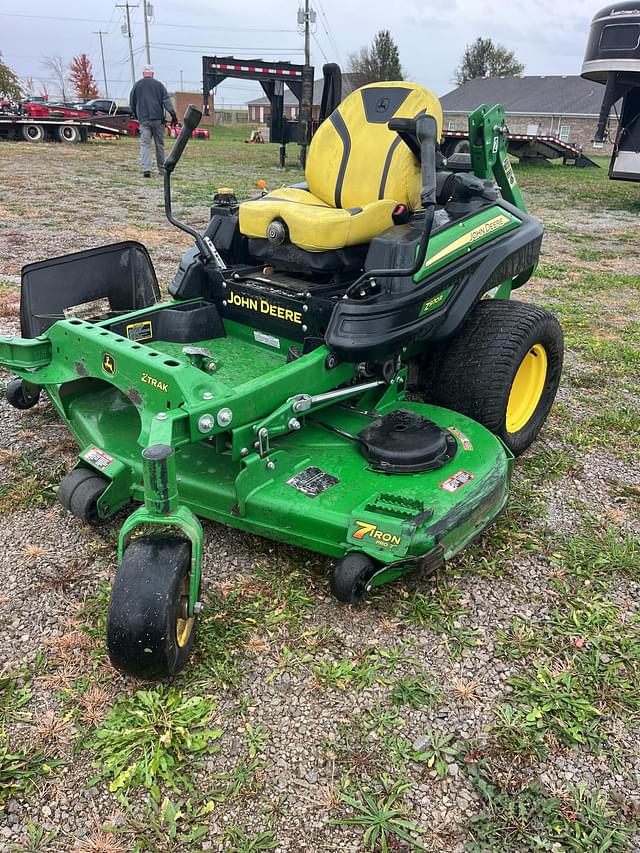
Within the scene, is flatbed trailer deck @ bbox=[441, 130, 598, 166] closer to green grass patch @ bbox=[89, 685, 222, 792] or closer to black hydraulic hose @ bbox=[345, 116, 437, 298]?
black hydraulic hose @ bbox=[345, 116, 437, 298]

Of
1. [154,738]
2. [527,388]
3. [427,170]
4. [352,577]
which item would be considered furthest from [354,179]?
[154,738]

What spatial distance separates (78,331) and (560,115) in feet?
132

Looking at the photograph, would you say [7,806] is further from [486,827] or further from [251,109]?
[251,109]

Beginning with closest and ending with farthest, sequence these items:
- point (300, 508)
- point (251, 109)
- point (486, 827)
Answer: point (486, 827) < point (300, 508) < point (251, 109)

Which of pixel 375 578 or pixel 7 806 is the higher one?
pixel 375 578

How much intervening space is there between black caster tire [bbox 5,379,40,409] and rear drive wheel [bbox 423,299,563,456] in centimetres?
196

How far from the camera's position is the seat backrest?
3.37 metres

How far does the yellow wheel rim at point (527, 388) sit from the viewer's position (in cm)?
359

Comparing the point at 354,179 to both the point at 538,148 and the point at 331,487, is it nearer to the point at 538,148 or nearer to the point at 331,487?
the point at 331,487

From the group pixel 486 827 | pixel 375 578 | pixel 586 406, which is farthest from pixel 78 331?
pixel 586 406

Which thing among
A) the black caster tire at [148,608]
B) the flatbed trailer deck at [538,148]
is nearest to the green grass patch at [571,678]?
the black caster tire at [148,608]

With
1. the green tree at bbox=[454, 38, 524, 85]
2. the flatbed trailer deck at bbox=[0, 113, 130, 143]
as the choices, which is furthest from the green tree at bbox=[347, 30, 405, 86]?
the flatbed trailer deck at bbox=[0, 113, 130, 143]

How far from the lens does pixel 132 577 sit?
77.0 inches

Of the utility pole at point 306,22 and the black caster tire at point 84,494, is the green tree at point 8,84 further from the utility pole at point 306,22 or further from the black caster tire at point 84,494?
the black caster tire at point 84,494
